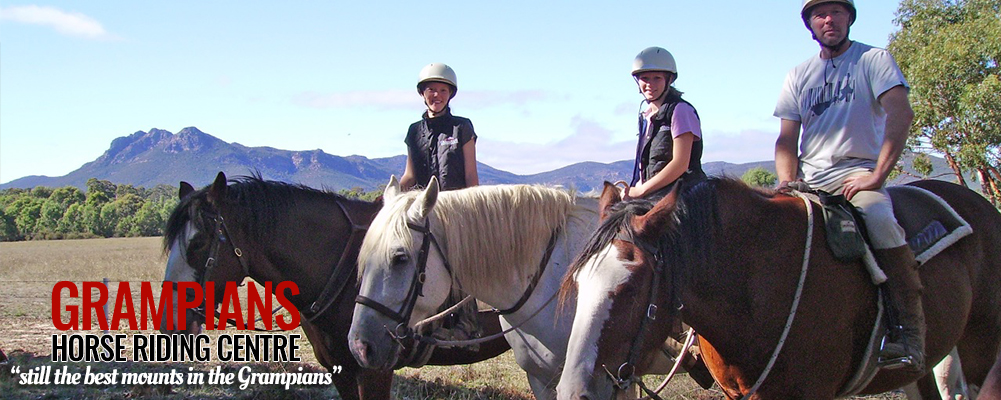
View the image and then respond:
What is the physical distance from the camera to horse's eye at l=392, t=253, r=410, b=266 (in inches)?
154

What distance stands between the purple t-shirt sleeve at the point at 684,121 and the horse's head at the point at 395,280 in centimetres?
157

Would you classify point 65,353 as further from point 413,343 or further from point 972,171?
point 972,171

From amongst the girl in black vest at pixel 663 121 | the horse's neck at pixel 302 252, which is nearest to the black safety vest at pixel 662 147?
the girl in black vest at pixel 663 121

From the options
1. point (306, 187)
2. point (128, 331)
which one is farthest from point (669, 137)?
point (128, 331)

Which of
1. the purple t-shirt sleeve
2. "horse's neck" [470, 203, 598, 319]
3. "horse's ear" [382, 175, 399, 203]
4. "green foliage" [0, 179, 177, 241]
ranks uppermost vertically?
the purple t-shirt sleeve

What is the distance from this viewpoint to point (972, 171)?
26.6 metres

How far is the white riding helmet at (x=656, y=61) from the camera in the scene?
457 cm

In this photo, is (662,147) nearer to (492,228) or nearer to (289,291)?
(492,228)

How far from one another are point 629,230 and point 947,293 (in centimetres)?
193

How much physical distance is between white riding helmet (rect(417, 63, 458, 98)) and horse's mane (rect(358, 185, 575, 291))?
68.5 inches

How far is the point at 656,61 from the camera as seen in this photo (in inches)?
180

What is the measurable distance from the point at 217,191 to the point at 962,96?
28.7m

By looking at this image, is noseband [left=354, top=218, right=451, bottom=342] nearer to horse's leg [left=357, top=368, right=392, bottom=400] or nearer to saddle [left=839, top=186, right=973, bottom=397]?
horse's leg [left=357, top=368, right=392, bottom=400]

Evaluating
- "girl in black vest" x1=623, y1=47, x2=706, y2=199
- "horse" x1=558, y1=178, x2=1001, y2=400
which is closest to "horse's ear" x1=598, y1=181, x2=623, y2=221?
"horse" x1=558, y1=178, x2=1001, y2=400
